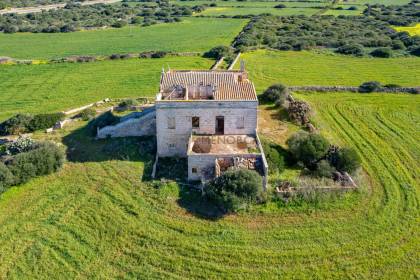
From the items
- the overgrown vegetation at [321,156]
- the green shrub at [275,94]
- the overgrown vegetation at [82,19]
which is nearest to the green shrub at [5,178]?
the overgrown vegetation at [321,156]

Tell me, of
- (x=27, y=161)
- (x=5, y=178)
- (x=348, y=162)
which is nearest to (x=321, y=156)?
(x=348, y=162)

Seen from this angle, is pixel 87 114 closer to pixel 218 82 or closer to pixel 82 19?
pixel 218 82

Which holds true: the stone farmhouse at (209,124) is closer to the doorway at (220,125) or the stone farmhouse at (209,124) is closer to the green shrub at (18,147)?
the doorway at (220,125)

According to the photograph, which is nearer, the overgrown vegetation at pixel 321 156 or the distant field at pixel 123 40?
the overgrown vegetation at pixel 321 156

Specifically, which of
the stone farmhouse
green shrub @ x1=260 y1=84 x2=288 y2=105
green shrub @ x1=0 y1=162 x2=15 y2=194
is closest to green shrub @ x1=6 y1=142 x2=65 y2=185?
green shrub @ x1=0 y1=162 x2=15 y2=194

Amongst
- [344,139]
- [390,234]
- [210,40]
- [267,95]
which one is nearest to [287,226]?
[390,234]
